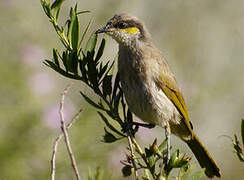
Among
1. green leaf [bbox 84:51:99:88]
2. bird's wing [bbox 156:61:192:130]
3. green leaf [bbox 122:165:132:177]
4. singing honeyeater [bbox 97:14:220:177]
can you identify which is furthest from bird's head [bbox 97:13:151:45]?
green leaf [bbox 122:165:132:177]

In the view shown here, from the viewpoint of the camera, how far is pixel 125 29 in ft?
12.4

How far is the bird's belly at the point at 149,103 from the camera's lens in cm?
363

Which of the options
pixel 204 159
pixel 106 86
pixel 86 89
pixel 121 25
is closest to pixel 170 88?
pixel 121 25

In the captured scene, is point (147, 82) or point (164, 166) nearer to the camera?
point (164, 166)

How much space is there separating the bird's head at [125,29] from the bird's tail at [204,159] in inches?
A: 38.1

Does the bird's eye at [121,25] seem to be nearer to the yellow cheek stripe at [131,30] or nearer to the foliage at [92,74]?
the yellow cheek stripe at [131,30]

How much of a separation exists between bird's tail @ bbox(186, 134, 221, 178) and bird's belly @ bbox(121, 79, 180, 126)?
245 millimetres

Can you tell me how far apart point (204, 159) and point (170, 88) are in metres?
0.81

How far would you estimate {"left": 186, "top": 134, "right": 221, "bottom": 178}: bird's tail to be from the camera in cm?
300

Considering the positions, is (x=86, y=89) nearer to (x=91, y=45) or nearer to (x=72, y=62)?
(x=91, y=45)

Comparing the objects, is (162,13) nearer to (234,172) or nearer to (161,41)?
(161,41)

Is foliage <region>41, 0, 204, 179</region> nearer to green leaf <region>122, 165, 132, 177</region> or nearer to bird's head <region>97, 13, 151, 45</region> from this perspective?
green leaf <region>122, 165, 132, 177</region>

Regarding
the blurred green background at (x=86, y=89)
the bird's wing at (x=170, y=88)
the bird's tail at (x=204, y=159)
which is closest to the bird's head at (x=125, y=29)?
the bird's wing at (x=170, y=88)

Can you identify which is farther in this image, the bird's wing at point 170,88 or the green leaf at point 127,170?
the bird's wing at point 170,88
